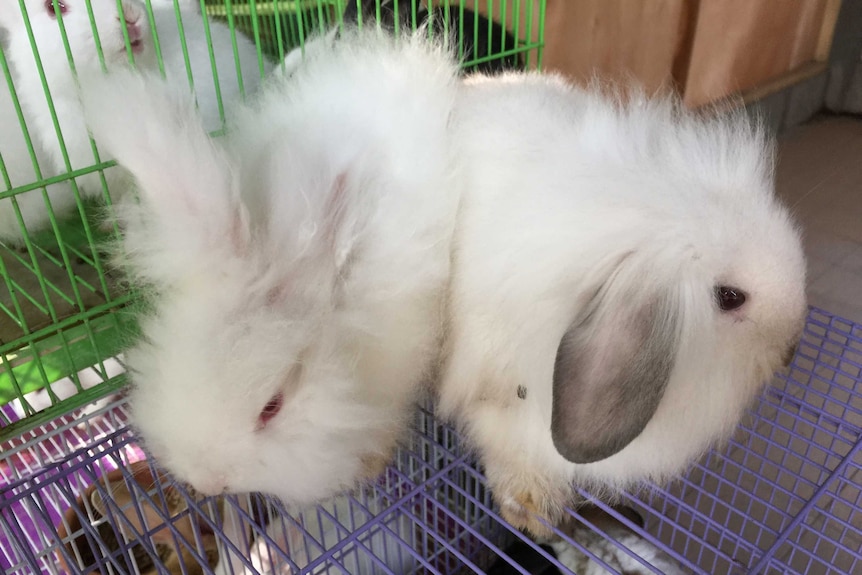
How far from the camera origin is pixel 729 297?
0.76m

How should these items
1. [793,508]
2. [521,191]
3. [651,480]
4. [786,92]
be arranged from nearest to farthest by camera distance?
[521,191]
[651,480]
[793,508]
[786,92]

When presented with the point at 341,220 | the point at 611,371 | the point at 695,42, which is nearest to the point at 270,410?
the point at 341,220

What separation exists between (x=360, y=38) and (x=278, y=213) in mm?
392

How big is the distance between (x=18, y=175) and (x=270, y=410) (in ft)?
1.94

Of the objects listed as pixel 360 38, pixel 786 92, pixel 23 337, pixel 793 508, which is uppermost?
pixel 360 38

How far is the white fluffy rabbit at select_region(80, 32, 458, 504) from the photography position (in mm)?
678

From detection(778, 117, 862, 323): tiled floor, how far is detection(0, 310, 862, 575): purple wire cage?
781 mm

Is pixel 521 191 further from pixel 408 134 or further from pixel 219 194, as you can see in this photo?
pixel 219 194

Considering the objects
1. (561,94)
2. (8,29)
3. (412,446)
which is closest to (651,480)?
(412,446)

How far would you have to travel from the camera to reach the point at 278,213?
2.39ft

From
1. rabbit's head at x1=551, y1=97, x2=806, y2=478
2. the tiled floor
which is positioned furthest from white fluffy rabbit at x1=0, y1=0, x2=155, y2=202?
the tiled floor

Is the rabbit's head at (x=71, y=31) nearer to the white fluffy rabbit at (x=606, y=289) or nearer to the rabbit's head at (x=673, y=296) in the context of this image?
the white fluffy rabbit at (x=606, y=289)

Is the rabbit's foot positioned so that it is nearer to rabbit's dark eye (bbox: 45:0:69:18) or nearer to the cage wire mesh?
the cage wire mesh

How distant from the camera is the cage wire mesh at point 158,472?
0.77 metres
